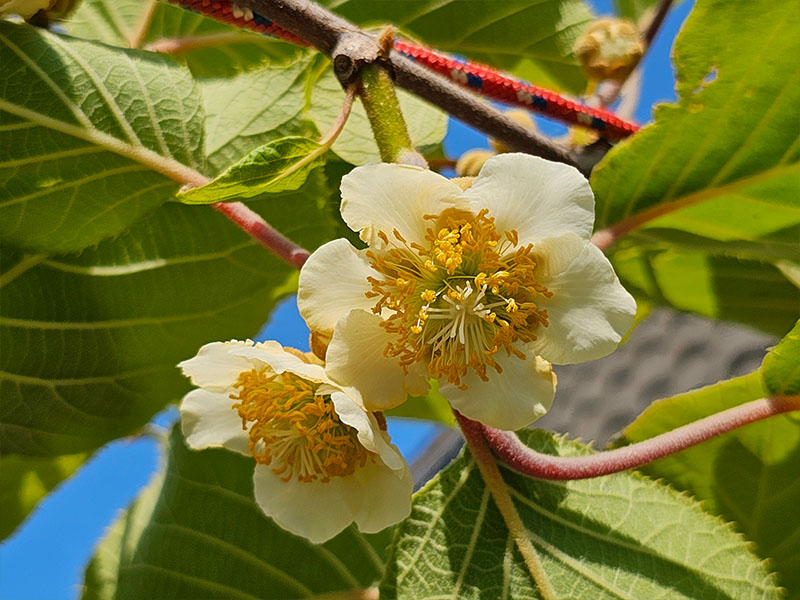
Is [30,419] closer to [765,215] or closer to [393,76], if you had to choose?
[393,76]

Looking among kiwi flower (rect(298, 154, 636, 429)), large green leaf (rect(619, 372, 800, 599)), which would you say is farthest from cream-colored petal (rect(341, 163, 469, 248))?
large green leaf (rect(619, 372, 800, 599))

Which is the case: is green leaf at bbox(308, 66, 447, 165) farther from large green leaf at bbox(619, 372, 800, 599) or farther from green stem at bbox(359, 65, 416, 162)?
large green leaf at bbox(619, 372, 800, 599)

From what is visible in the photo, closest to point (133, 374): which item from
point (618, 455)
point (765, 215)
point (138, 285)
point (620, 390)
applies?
point (138, 285)

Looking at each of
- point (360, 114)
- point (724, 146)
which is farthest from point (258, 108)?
point (724, 146)

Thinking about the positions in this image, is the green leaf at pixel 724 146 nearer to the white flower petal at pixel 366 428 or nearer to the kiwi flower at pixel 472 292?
the kiwi flower at pixel 472 292

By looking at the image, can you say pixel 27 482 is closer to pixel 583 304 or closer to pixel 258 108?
pixel 258 108

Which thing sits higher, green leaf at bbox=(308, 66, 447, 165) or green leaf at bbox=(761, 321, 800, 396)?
green leaf at bbox=(308, 66, 447, 165)
